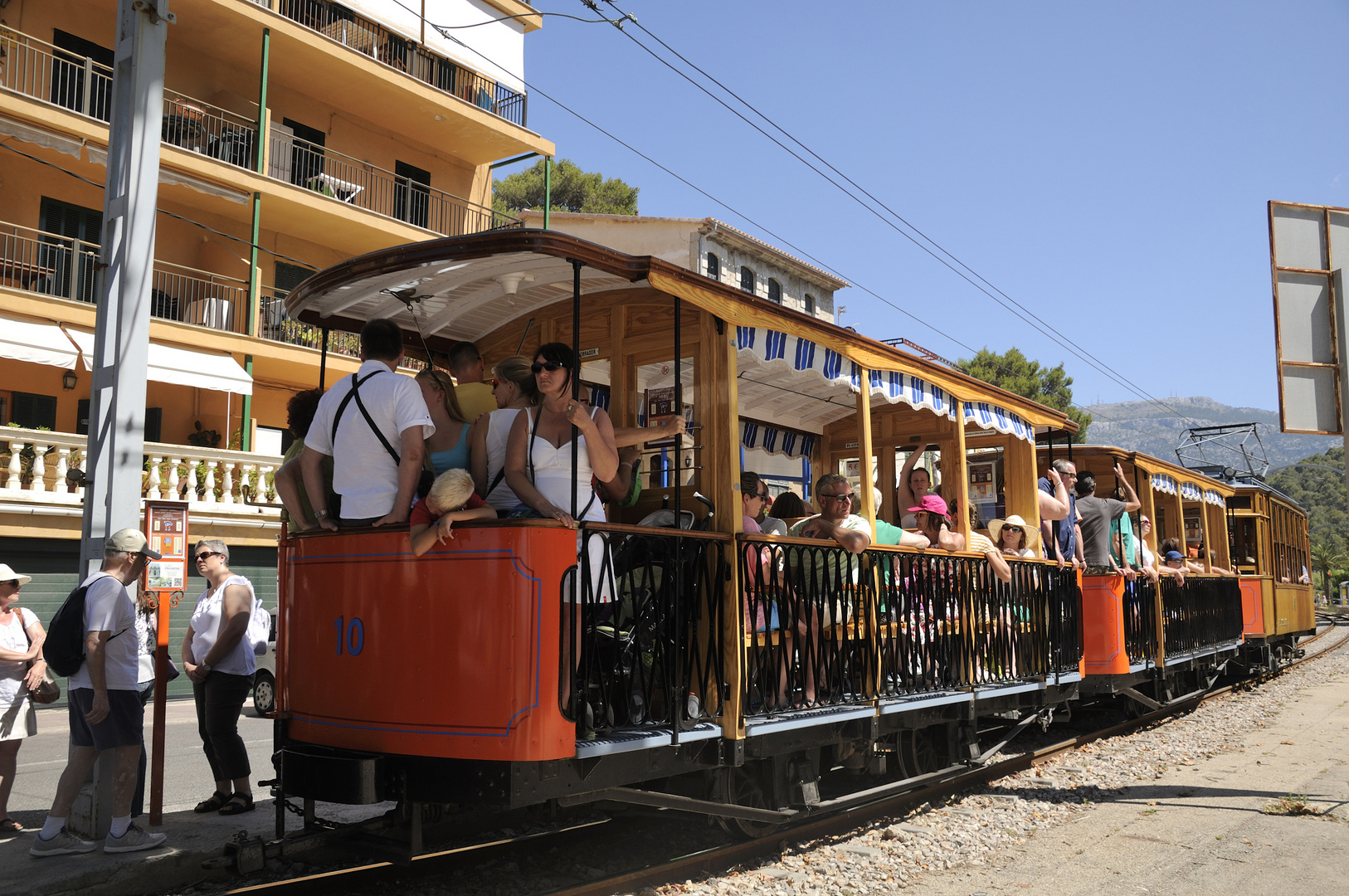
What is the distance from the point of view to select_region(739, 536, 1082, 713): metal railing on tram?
5664 mm

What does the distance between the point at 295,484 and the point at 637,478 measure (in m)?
1.79

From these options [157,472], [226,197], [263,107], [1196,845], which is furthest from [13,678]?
[263,107]

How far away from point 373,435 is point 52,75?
16.7m

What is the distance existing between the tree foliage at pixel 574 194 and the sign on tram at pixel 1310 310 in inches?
1393

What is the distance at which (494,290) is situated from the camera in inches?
235

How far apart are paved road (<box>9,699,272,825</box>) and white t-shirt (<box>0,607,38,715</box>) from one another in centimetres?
92

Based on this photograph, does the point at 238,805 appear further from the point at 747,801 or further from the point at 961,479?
the point at 961,479

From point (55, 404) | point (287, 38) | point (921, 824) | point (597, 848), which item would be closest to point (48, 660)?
point (597, 848)

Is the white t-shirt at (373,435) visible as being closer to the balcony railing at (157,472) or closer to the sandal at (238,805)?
the sandal at (238,805)

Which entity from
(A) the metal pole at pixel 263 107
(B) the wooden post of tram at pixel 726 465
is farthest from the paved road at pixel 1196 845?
(A) the metal pole at pixel 263 107

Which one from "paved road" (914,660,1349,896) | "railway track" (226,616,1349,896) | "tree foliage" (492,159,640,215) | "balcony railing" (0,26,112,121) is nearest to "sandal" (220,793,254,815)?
"railway track" (226,616,1349,896)

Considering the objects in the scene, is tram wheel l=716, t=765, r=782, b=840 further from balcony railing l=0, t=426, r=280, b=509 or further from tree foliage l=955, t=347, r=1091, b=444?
tree foliage l=955, t=347, r=1091, b=444

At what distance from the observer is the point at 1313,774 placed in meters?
8.41

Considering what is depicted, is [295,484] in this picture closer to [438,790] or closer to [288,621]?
[288,621]
